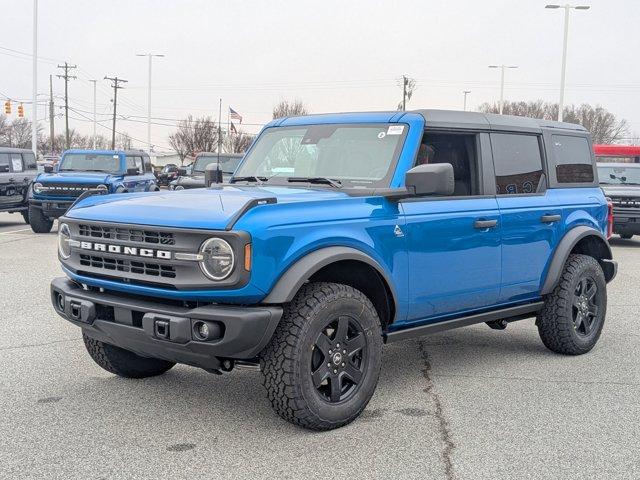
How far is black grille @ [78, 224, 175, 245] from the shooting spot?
429 cm

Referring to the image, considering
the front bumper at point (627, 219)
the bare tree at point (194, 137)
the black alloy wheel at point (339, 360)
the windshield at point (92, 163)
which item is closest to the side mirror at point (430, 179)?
the black alloy wheel at point (339, 360)

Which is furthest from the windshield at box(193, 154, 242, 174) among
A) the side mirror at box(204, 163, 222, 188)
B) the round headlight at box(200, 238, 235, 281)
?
the round headlight at box(200, 238, 235, 281)

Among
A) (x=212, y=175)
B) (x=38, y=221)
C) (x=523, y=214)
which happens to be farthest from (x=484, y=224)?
(x=38, y=221)

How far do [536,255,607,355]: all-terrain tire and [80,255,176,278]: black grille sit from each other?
3.36m

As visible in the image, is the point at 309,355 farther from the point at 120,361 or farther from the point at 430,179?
the point at 120,361

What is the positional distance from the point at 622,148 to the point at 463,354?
94.3ft

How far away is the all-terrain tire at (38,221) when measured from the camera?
667 inches

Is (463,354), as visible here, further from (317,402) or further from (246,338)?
(246,338)

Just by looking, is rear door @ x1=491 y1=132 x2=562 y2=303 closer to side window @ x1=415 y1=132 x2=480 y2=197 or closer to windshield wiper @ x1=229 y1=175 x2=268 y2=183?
side window @ x1=415 y1=132 x2=480 y2=197

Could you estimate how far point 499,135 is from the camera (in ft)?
19.8

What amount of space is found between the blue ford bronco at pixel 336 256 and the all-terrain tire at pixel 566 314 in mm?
13

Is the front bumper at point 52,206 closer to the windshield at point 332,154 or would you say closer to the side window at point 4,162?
the side window at point 4,162

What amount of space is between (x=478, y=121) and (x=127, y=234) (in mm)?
2790

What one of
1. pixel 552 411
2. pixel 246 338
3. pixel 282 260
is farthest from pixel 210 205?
pixel 552 411
